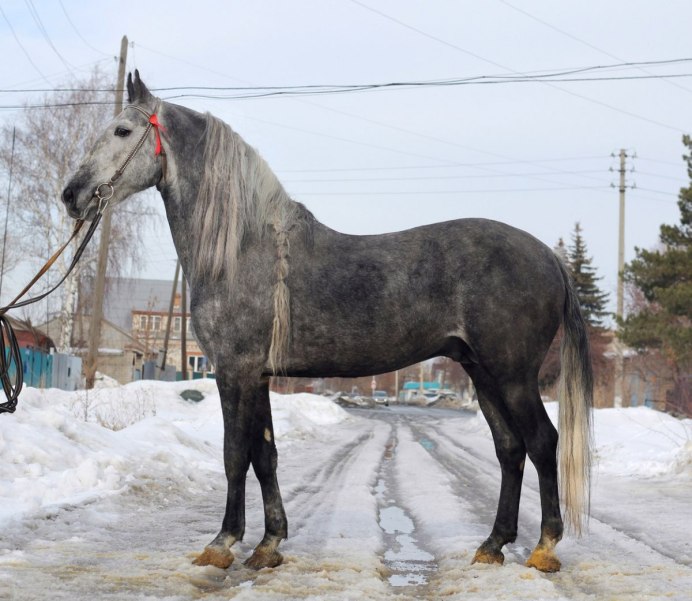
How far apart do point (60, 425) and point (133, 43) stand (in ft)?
69.1

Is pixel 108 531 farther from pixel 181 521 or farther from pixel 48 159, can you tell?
pixel 48 159

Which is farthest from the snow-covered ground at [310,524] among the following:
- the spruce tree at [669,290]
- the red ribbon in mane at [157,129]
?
the spruce tree at [669,290]

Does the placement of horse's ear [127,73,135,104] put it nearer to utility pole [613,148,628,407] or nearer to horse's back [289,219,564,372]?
horse's back [289,219,564,372]

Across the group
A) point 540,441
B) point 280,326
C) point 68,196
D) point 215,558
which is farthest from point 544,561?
point 68,196

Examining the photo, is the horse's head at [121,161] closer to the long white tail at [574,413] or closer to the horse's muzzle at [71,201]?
the horse's muzzle at [71,201]

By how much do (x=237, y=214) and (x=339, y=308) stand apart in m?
0.89

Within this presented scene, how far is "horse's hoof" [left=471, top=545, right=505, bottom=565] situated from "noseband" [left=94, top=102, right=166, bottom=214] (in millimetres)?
3081

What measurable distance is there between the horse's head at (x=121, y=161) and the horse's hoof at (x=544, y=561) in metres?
3.32

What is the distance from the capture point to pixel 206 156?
18.2 ft

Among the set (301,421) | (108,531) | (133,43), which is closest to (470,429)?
(301,421)

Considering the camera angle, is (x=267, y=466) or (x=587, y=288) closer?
(x=267, y=466)

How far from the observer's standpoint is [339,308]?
5.21m

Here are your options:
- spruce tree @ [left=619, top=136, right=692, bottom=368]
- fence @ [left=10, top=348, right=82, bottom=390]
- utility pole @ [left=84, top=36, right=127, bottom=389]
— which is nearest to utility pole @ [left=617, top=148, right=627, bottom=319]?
spruce tree @ [left=619, top=136, right=692, bottom=368]

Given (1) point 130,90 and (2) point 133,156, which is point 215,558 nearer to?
(2) point 133,156
